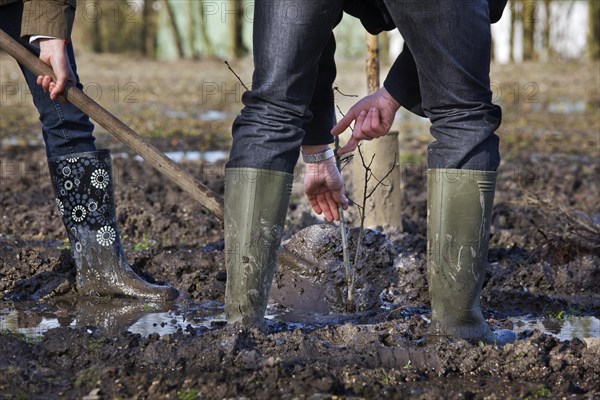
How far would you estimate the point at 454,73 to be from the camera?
3059 millimetres

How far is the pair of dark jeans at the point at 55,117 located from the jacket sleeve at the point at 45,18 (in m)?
0.28

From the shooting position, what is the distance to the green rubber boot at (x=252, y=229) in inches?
123

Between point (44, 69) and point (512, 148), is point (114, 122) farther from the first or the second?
point (512, 148)

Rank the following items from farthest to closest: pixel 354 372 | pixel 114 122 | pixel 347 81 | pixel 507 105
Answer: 1. pixel 347 81
2. pixel 507 105
3. pixel 114 122
4. pixel 354 372

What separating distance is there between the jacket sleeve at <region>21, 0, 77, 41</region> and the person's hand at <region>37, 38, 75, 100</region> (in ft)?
0.15

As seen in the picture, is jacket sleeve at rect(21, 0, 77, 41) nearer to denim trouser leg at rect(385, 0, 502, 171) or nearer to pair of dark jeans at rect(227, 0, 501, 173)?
pair of dark jeans at rect(227, 0, 501, 173)

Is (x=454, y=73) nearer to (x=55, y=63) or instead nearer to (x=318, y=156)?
(x=318, y=156)

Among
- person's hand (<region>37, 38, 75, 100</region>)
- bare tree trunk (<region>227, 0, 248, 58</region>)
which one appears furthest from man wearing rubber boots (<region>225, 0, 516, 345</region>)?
bare tree trunk (<region>227, 0, 248, 58</region>)

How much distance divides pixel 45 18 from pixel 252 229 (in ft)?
4.15

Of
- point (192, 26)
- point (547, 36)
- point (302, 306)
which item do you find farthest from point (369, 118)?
point (192, 26)

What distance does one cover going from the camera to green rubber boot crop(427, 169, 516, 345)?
3195 mm

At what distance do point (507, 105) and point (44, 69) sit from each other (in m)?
11.0

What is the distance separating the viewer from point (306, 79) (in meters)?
3.10

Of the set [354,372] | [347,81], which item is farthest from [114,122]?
[347,81]
